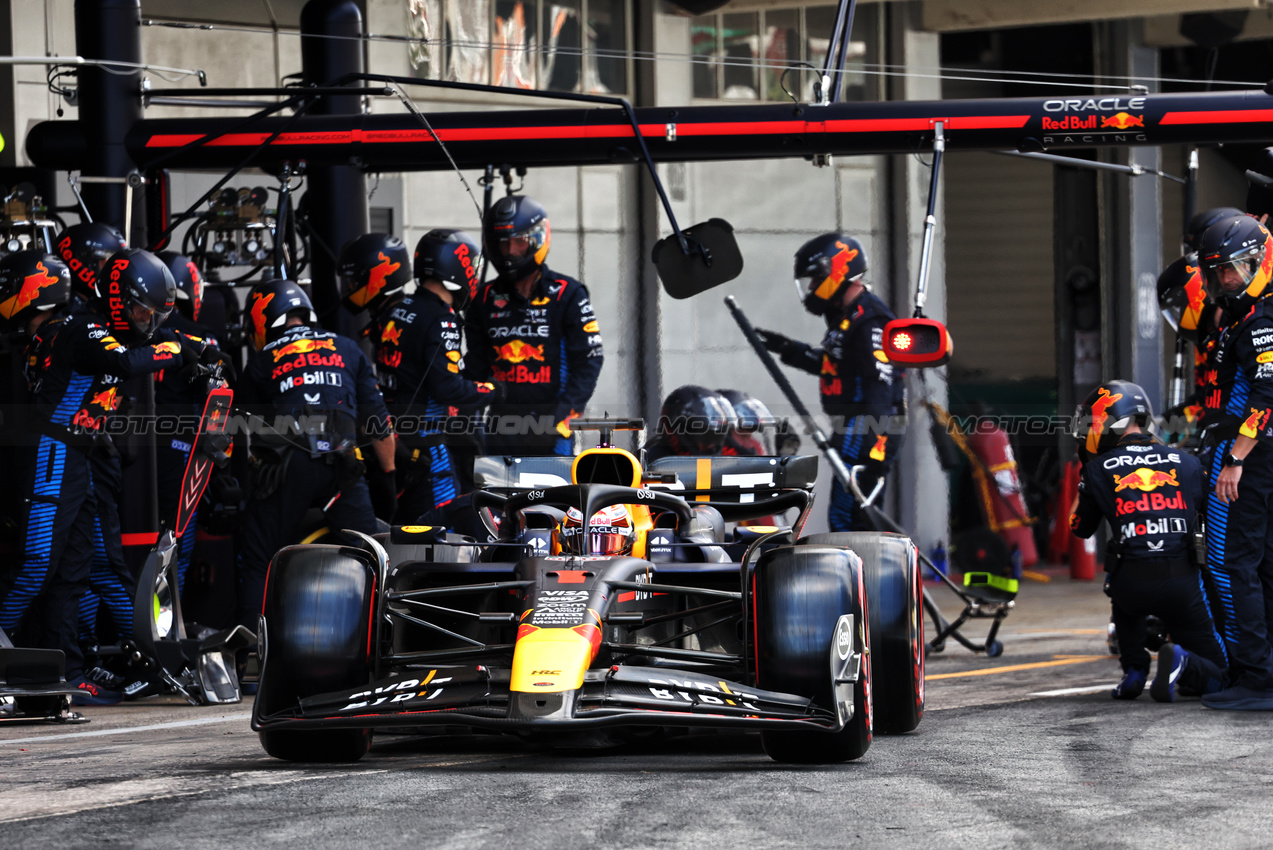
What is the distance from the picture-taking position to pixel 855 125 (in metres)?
10.1

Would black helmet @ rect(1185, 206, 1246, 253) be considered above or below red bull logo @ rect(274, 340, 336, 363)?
above

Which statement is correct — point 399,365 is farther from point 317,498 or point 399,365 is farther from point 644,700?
point 644,700

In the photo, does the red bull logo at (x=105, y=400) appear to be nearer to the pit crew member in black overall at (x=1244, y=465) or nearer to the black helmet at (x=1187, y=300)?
the pit crew member in black overall at (x=1244, y=465)

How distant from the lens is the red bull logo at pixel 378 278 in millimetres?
10727

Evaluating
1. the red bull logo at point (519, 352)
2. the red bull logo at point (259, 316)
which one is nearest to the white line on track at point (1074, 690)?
the red bull logo at point (519, 352)

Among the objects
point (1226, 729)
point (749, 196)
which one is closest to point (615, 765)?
point (1226, 729)

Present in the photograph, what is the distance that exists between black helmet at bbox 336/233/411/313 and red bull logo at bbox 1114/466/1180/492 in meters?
4.53

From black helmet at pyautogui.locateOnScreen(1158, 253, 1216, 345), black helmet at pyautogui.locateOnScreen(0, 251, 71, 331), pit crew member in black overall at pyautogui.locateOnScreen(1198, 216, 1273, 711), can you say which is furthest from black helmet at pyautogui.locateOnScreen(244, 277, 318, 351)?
black helmet at pyautogui.locateOnScreen(1158, 253, 1216, 345)

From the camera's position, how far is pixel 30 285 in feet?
31.4

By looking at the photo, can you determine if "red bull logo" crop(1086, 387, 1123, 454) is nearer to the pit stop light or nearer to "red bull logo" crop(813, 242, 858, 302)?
the pit stop light

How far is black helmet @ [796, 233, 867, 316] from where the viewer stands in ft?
37.0

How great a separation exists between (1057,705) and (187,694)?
4107 mm

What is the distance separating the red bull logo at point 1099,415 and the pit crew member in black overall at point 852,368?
220cm

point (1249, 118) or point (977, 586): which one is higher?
point (1249, 118)
